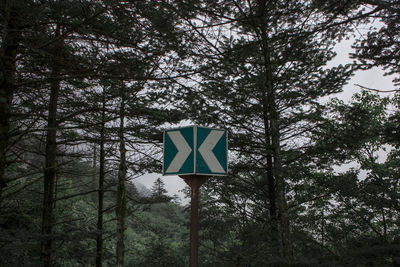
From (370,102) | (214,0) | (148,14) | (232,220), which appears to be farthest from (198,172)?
(370,102)

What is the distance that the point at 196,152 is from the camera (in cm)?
298

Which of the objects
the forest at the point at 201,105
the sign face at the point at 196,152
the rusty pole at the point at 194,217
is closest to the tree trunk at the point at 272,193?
the forest at the point at 201,105

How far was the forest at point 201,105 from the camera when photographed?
435 centimetres

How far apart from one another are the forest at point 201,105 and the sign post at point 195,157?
132cm

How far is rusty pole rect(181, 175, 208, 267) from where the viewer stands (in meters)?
2.81

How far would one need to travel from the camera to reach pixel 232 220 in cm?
1396

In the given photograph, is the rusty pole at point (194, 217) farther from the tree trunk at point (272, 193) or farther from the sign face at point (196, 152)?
the tree trunk at point (272, 193)

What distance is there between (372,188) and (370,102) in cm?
647

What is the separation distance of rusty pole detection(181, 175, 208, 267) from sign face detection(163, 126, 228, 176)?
103mm

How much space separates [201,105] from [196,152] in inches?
191

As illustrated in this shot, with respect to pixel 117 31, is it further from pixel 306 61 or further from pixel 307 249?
pixel 307 249

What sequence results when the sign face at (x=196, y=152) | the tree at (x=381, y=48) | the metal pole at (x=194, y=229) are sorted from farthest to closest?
the tree at (x=381, y=48) < the sign face at (x=196, y=152) < the metal pole at (x=194, y=229)

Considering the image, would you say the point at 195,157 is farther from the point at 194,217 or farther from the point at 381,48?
the point at 381,48

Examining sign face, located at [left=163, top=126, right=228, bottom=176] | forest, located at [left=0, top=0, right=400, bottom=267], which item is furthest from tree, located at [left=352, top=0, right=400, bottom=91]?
sign face, located at [left=163, top=126, right=228, bottom=176]
